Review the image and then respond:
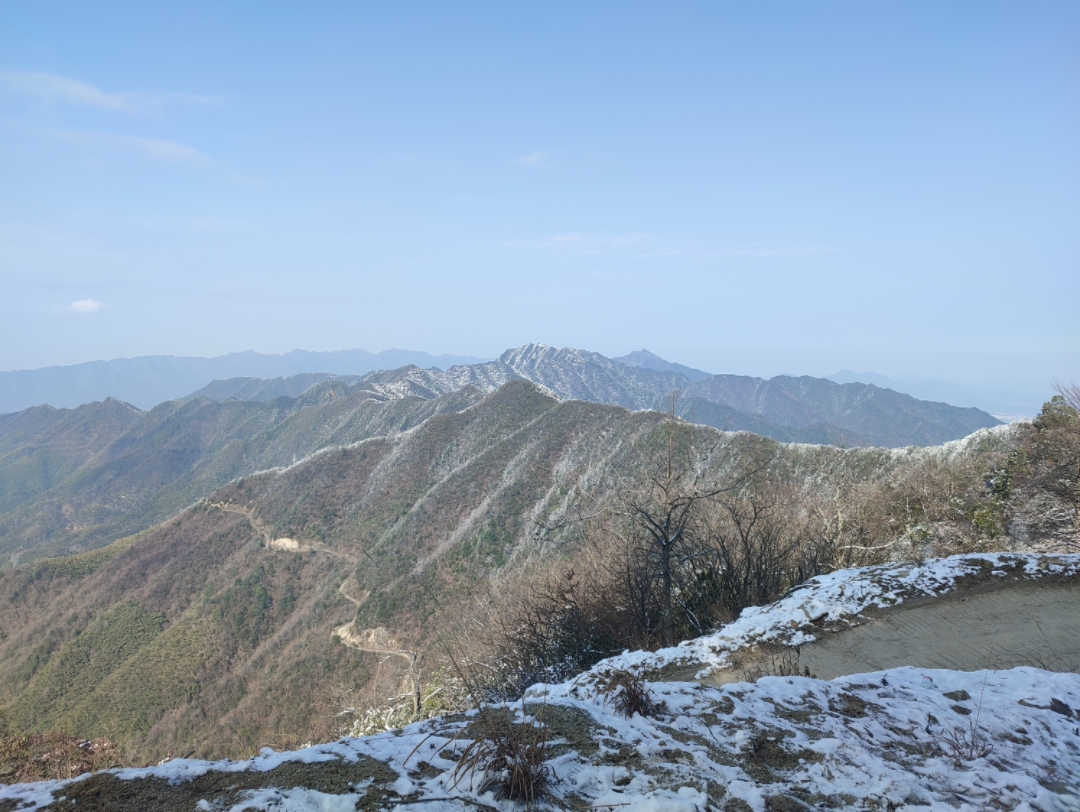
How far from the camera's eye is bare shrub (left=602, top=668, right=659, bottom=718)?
420 cm

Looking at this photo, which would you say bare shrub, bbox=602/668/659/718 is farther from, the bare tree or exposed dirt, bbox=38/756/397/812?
the bare tree

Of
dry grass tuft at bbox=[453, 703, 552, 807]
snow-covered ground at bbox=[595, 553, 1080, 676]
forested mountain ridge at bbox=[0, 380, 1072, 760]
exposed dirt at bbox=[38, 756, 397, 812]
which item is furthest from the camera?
forested mountain ridge at bbox=[0, 380, 1072, 760]

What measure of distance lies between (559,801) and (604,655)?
593cm

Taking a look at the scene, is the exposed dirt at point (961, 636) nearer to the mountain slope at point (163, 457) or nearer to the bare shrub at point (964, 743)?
the bare shrub at point (964, 743)

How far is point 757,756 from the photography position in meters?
3.58

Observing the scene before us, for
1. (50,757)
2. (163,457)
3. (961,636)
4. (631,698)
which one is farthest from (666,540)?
(163,457)

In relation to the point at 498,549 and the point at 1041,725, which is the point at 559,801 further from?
the point at 498,549

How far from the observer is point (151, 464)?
16238 centimetres

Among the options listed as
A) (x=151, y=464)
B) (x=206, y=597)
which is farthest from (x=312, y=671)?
(x=151, y=464)

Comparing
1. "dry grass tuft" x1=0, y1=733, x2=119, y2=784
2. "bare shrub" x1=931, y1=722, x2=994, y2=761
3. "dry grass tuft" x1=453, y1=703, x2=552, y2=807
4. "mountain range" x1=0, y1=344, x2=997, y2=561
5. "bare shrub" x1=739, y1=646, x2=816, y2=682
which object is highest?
"dry grass tuft" x1=453, y1=703, x2=552, y2=807

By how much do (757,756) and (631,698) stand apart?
100cm

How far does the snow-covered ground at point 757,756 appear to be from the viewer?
116 inches

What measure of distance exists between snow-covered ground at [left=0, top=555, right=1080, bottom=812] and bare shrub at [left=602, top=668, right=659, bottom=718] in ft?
0.26

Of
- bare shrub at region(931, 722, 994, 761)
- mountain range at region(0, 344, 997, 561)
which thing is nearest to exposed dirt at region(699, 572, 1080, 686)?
bare shrub at region(931, 722, 994, 761)
